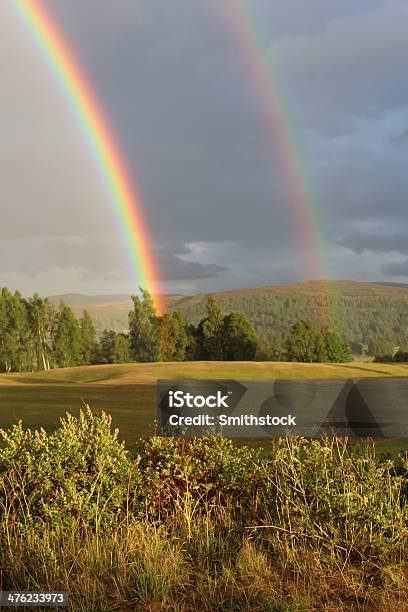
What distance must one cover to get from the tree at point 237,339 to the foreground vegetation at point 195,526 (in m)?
76.3

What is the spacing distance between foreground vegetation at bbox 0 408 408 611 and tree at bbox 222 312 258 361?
250 feet

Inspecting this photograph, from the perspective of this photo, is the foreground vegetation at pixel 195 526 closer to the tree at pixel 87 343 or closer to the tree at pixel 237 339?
the tree at pixel 237 339

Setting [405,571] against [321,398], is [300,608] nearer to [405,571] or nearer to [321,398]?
[405,571]

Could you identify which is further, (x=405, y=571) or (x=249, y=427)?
(x=249, y=427)

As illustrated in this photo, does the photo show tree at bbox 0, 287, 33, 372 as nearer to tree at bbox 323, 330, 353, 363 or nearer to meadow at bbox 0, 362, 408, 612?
tree at bbox 323, 330, 353, 363

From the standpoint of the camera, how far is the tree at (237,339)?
84.4 m

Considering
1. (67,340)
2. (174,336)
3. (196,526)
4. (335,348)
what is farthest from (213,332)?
(196,526)

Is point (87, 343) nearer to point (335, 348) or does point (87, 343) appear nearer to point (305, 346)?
point (305, 346)

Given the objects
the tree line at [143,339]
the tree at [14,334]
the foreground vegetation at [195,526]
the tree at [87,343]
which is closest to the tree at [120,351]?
the tree line at [143,339]

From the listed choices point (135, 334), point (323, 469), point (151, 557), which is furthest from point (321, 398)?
point (135, 334)

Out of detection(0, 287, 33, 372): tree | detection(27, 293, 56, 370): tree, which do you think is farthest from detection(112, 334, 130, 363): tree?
detection(0, 287, 33, 372): tree

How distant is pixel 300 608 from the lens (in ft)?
16.9

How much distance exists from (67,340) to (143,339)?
11436 millimetres

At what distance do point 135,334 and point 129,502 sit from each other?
100 m
